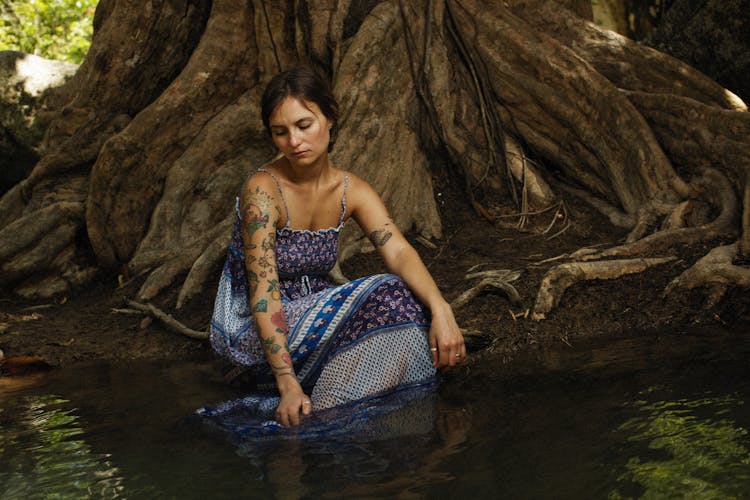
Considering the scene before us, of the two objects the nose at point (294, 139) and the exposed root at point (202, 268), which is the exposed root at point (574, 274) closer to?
the nose at point (294, 139)

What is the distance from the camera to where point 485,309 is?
4184 mm

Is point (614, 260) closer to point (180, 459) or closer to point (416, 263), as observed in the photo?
point (416, 263)

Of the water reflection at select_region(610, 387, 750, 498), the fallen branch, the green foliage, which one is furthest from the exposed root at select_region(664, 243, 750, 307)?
the green foliage

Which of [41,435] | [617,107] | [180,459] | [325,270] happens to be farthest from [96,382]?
[617,107]

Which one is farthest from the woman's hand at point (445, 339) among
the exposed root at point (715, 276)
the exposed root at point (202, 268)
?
Result: the exposed root at point (202, 268)

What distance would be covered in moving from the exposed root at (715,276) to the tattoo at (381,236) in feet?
5.23

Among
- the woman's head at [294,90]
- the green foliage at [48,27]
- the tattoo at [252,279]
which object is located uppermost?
the green foliage at [48,27]

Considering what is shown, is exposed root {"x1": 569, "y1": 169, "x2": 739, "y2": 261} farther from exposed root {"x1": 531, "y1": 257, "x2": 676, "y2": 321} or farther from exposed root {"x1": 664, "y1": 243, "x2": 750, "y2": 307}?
exposed root {"x1": 664, "y1": 243, "x2": 750, "y2": 307}

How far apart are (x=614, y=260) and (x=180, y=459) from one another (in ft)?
8.81

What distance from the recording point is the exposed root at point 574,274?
4066 millimetres

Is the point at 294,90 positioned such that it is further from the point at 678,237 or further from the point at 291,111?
the point at 678,237

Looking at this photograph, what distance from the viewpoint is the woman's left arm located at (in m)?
3.21

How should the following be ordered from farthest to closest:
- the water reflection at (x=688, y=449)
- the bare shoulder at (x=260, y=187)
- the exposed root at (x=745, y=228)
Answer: the exposed root at (x=745, y=228), the bare shoulder at (x=260, y=187), the water reflection at (x=688, y=449)

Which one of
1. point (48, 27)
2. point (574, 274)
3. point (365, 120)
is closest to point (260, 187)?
point (574, 274)
